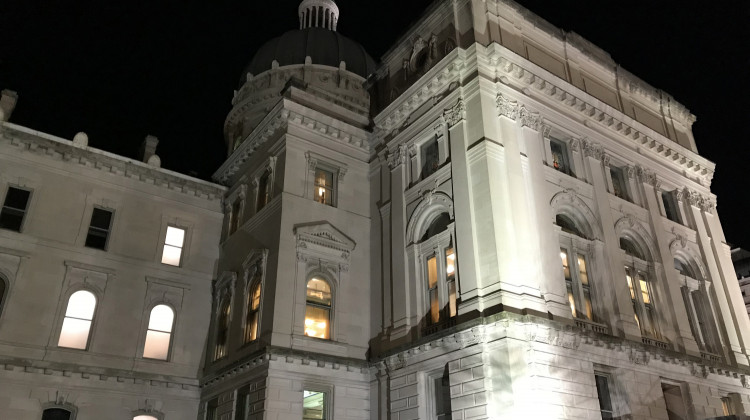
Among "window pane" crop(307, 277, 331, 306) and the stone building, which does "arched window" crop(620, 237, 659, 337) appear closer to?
the stone building

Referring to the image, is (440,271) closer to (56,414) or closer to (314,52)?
(56,414)

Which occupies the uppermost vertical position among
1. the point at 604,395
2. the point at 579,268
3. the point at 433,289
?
the point at 579,268

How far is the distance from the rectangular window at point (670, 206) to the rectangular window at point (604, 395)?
12.0m

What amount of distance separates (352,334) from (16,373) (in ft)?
44.3

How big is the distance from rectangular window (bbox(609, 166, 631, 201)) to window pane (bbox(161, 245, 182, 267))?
21281mm

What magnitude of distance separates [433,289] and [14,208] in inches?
751

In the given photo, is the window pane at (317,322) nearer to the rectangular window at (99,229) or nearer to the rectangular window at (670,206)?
the rectangular window at (99,229)

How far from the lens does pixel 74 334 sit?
25141 millimetres

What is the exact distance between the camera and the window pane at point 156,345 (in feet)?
86.6

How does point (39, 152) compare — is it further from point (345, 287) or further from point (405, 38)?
point (405, 38)

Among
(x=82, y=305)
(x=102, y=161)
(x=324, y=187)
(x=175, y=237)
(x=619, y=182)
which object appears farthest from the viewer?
(x=175, y=237)

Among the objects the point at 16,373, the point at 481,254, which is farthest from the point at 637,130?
the point at 16,373

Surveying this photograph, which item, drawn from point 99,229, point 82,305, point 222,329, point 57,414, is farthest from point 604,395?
point 99,229

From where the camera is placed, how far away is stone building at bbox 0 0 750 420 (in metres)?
20.2
